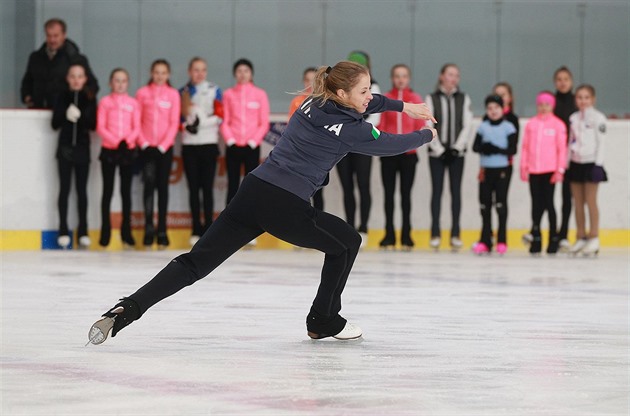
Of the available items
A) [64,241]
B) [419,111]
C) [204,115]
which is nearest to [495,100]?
[204,115]

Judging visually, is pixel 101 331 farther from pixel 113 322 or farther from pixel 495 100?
pixel 495 100

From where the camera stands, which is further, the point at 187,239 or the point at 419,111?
the point at 187,239

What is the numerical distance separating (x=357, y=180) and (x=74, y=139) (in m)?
2.48

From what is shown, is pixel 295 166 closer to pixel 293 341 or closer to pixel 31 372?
pixel 293 341

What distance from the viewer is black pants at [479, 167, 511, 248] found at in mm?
10297

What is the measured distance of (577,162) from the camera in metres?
10.5

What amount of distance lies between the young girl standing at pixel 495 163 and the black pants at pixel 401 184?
617 millimetres

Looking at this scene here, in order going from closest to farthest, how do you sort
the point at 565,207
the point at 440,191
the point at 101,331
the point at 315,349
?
the point at 101,331 < the point at 315,349 < the point at 440,191 < the point at 565,207

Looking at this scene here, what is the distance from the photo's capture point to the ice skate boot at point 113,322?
403 centimetres

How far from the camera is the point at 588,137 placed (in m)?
10.5

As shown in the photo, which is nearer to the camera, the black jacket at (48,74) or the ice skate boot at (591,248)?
the ice skate boot at (591,248)

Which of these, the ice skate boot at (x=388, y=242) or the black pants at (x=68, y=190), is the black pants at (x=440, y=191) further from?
the black pants at (x=68, y=190)

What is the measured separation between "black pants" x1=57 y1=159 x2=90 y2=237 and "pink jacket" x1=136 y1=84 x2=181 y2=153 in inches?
22.4

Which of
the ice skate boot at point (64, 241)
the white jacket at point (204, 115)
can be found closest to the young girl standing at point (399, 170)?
the white jacket at point (204, 115)
